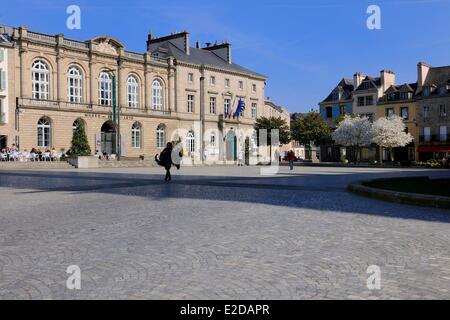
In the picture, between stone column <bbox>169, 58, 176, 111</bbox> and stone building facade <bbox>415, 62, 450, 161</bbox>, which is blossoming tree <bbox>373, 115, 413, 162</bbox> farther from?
stone column <bbox>169, 58, 176, 111</bbox>

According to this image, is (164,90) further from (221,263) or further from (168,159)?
(221,263)

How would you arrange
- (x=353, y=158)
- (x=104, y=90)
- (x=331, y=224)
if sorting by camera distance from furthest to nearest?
(x=353, y=158) < (x=104, y=90) < (x=331, y=224)

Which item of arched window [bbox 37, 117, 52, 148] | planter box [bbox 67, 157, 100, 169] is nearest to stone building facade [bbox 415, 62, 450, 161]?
planter box [bbox 67, 157, 100, 169]

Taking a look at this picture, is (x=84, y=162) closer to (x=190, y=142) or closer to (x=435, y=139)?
(x=190, y=142)

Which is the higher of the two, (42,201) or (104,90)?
(104,90)

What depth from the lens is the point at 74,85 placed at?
48.9 metres

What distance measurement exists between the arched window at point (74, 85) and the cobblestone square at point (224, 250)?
39.2 meters

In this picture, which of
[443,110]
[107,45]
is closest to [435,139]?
[443,110]

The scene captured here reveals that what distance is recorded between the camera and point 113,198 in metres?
13.3

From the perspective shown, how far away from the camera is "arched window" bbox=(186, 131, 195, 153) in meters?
61.4

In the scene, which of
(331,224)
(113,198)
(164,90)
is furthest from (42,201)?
(164,90)

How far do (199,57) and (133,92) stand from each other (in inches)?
553
